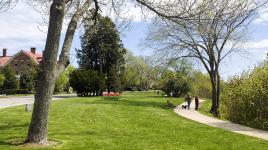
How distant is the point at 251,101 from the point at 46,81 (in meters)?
14.5

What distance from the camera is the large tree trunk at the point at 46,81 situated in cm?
1239

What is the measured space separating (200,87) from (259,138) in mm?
56610

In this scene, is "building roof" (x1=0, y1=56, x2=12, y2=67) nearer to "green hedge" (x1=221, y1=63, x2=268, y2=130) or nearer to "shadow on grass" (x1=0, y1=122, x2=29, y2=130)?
"green hedge" (x1=221, y1=63, x2=268, y2=130)

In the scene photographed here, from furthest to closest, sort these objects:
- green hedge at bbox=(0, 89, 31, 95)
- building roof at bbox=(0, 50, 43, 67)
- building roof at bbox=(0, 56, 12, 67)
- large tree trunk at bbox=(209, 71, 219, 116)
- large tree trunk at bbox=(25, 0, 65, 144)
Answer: building roof at bbox=(0, 56, 12, 67)
building roof at bbox=(0, 50, 43, 67)
green hedge at bbox=(0, 89, 31, 95)
large tree trunk at bbox=(209, 71, 219, 116)
large tree trunk at bbox=(25, 0, 65, 144)

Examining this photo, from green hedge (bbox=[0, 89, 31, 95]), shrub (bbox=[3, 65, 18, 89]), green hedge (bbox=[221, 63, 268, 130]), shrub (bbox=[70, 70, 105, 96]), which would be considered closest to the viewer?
green hedge (bbox=[221, 63, 268, 130])

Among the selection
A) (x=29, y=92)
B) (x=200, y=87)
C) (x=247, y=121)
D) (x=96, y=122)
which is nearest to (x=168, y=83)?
(x=200, y=87)

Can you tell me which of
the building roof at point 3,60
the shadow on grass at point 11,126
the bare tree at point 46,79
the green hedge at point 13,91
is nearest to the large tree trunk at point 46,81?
the bare tree at point 46,79

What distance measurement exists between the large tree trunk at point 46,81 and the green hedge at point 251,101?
1170 centimetres

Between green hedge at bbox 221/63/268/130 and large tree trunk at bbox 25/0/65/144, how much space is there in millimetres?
11696

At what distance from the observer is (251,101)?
24.2 meters

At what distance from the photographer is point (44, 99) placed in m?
12.4

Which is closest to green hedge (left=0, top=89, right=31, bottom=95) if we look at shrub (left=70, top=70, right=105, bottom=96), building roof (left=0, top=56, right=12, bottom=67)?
shrub (left=70, top=70, right=105, bottom=96)

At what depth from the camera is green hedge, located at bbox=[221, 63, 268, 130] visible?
23.3 meters

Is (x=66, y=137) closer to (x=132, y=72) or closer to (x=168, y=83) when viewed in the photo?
(x=168, y=83)
